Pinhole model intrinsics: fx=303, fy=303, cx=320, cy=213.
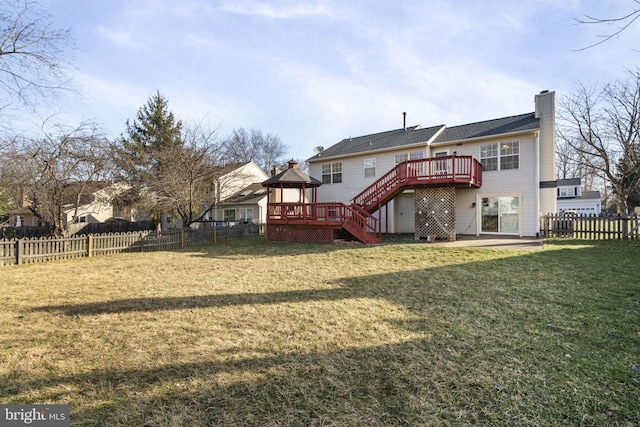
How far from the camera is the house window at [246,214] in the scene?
2728 centimetres

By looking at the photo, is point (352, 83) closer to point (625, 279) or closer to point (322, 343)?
point (625, 279)

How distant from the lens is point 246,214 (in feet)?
90.9

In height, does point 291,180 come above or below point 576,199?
below

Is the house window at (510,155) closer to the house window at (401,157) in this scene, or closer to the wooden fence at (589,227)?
the wooden fence at (589,227)

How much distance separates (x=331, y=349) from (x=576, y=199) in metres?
50.3

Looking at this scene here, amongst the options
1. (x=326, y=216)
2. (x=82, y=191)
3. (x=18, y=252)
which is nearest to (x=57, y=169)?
(x=82, y=191)

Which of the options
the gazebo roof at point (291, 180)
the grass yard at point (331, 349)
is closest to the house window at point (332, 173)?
the gazebo roof at point (291, 180)

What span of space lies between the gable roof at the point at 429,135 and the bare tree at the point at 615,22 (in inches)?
473

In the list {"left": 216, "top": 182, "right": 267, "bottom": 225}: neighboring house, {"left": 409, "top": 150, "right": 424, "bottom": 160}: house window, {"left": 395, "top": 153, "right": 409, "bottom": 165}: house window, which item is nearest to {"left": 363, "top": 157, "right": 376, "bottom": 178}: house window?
{"left": 395, "top": 153, "right": 409, "bottom": 165}: house window

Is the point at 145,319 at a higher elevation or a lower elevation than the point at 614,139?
lower

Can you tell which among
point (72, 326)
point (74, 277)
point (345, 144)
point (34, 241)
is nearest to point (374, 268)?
point (72, 326)

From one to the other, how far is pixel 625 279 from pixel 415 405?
731cm

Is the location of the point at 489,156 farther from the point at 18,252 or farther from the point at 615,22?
the point at 18,252

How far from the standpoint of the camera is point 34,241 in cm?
1067
